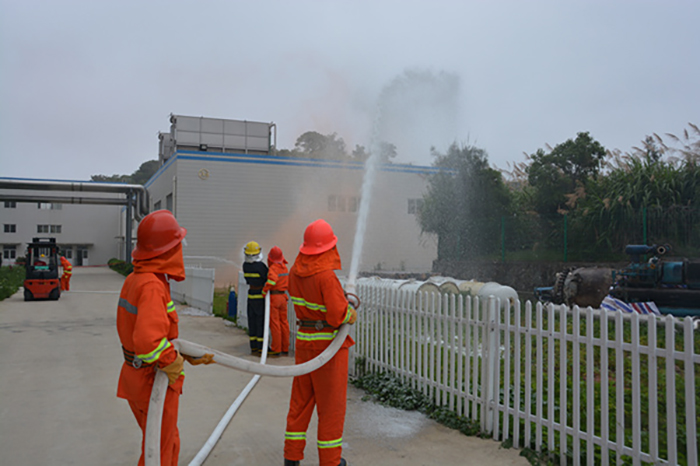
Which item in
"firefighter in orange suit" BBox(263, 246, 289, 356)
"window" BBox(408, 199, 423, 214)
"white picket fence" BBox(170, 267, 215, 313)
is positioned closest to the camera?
"firefighter in orange suit" BBox(263, 246, 289, 356)

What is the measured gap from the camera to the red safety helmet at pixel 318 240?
13.6 feet

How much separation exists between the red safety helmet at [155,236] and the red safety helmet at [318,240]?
1.16 m

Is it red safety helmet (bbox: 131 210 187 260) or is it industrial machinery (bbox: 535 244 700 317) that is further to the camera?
industrial machinery (bbox: 535 244 700 317)

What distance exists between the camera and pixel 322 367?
397 cm

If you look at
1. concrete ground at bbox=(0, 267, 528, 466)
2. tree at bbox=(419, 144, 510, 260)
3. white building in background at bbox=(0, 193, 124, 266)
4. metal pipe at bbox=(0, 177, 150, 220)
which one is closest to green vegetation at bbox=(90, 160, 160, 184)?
white building in background at bbox=(0, 193, 124, 266)

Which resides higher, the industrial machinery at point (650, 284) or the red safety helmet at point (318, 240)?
the red safety helmet at point (318, 240)

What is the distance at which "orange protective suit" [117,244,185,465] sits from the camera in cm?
291

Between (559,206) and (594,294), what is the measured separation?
1115cm

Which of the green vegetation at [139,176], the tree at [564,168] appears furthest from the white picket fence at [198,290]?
the green vegetation at [139,176]

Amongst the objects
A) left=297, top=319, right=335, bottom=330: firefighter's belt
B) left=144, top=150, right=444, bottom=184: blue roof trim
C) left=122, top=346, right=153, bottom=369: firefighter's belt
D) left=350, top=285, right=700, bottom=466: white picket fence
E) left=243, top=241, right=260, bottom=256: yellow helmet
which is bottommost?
left=350, top=285, right=700, bottom=466: white picket fence

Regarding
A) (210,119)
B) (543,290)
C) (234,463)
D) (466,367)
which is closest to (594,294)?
(543,290)

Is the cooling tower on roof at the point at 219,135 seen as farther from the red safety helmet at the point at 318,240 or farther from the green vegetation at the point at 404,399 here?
the red safety helmet at the point at 318,240

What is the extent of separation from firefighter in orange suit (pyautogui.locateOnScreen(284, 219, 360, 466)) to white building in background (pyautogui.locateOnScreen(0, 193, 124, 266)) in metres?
54.6

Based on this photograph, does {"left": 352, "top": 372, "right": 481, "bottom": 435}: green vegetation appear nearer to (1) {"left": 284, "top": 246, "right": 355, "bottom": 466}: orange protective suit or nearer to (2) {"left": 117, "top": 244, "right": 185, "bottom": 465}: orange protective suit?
(1) {"left": 284, "top": 246, "right": 355, "bottom": 466}: orange protective suit
